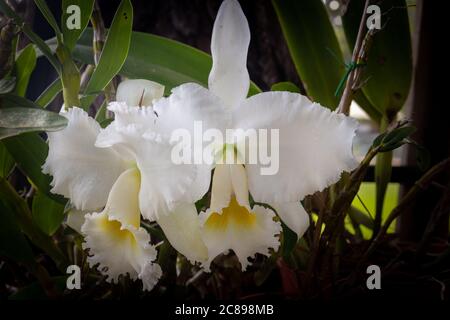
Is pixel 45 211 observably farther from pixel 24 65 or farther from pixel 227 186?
pixel 227 186

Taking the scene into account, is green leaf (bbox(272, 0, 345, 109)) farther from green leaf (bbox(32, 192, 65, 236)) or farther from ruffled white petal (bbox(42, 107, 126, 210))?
green leaf (bbox(32, 192, 65, 236))

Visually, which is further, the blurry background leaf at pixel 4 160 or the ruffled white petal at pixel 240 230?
the blurry background leaf at pixel 4 160

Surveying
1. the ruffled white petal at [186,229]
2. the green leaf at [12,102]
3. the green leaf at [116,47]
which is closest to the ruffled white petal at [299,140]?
the ruffled white petal at [186,229]

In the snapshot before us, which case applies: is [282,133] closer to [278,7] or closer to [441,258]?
[278,7]

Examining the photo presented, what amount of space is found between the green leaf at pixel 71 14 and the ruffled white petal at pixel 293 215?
0.40m

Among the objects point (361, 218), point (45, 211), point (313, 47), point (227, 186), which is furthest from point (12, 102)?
point (361, 218)

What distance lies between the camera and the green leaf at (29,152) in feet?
2.19

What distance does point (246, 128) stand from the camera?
540mm

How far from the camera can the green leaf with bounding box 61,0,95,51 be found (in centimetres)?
63

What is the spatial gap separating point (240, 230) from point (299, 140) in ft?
0.50

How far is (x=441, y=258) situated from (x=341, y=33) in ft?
1.70

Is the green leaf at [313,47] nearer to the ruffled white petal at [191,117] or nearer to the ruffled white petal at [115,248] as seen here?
the ruffled white petal at [191,117]
